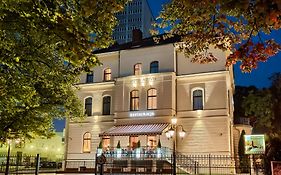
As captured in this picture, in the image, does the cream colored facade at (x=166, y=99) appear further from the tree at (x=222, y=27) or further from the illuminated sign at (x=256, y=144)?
the tree at (x=222, y=27)

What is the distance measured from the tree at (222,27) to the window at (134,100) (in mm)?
19273

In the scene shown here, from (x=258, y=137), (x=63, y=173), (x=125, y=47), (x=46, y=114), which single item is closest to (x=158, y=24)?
(x=46, y=114)

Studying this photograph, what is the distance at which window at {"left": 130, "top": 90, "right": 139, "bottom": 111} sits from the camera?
30253 millimetres

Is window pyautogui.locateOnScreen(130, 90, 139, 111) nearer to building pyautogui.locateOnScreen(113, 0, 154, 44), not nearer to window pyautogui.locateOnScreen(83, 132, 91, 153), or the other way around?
window pyautogui.locateOnScreen(83, 132, 91, 153)

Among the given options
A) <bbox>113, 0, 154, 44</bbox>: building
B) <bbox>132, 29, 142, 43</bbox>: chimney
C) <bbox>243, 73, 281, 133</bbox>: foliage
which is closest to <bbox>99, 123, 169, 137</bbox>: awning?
<bbox>132, 29, 142, 43</bbox>: chimney

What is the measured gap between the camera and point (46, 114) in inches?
723

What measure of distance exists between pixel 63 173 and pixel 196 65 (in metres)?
14.7

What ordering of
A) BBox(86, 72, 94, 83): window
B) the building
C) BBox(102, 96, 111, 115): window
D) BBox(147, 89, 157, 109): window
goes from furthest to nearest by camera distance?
1. the building
2. BBox(86, 72, 94, 83): window
3. BBox(102, 96, 111, 115): window
4. BBox(147, 89, 157, 109): window

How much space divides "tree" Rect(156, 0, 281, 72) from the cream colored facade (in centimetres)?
1750

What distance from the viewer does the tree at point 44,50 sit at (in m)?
7.93

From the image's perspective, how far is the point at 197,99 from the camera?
94.4ft

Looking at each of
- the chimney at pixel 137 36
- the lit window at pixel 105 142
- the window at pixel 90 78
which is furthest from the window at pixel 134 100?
the chimney at pixel 137 36

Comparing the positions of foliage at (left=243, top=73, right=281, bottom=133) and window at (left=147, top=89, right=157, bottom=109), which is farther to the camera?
foliage at (left=243, top=73, right=281, bottom=133)

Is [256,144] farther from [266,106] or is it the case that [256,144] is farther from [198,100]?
[266,106]
